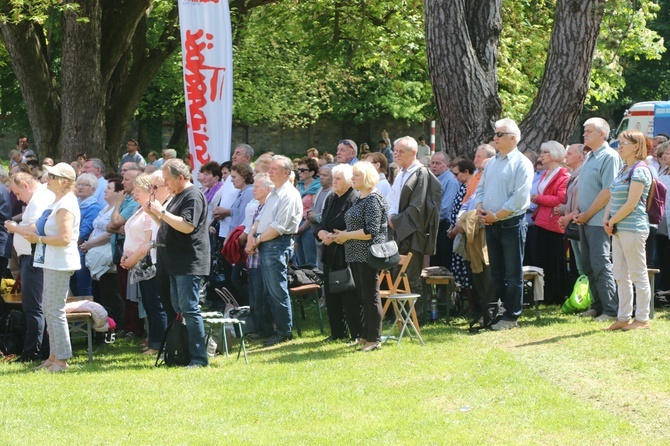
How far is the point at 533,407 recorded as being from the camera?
7145 mm

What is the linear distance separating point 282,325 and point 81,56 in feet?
31.9

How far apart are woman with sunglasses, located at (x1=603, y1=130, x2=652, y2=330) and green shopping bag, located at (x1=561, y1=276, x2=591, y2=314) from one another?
1189mm

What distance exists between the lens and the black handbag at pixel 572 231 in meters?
10.7

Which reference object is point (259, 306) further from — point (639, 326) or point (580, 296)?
point (639, 326)

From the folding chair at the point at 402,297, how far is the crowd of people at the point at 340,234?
261 mm

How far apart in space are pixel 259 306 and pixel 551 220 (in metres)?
3.29

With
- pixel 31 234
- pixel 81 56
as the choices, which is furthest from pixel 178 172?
pixel 81 56

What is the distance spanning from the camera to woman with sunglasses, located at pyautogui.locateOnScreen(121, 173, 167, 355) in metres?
9.61

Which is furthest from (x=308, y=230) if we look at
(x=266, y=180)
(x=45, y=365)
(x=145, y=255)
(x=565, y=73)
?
(x=45, y=365)

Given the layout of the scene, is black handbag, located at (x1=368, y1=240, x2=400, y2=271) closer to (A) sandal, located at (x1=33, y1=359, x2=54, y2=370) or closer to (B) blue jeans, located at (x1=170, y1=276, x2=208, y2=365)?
(B) blue jeans, located at (x1=170, y1=276, x2=208, y2=365)

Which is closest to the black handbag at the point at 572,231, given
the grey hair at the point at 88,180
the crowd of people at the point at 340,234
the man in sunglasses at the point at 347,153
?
the crowd of people at the point at 340,234

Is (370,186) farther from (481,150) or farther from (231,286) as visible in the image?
(231,286)

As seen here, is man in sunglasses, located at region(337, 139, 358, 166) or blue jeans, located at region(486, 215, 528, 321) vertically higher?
man in sunglasses, located at region(337, 139, 358, 166)

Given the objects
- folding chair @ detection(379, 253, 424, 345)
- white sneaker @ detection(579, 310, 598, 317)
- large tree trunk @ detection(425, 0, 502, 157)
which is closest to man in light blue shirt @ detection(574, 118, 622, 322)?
white sneaker @ detection(579, 310, 598, 317)
